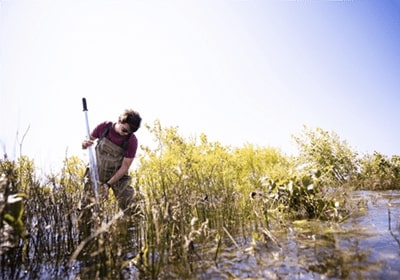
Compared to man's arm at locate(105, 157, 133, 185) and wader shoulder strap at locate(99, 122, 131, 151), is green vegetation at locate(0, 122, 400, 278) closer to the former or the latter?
man's arm at locate(105, 157, 133, 185)

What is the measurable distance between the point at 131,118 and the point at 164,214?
187 centimetres

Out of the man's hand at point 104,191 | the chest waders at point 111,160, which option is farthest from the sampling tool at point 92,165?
the chest waders at point 111,160

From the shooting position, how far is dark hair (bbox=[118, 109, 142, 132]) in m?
3.61

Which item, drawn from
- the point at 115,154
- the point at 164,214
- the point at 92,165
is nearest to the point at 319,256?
the point at 164,214

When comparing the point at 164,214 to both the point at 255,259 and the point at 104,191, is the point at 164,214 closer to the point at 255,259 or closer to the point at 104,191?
the point at 255,259

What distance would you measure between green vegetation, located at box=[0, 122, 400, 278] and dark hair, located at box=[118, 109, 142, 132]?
0.63 metres

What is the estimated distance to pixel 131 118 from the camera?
11.8 feet

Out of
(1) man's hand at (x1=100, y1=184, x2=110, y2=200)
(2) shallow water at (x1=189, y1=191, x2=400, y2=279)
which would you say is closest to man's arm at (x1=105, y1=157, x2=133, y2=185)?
(1) man's hand at (x1=100, y1=184, x2=110, y2=200)

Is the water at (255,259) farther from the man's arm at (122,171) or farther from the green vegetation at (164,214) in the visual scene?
the man's arm at (122,171)

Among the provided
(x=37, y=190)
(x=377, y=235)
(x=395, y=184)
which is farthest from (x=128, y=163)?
(x=395, y=184)

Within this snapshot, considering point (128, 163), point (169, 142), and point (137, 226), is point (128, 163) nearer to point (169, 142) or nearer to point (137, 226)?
point (137, 226)

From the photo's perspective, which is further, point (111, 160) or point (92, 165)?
point (111, 160)

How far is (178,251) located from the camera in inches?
99.9

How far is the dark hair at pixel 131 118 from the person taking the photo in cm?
361
